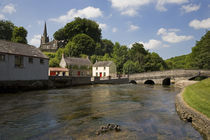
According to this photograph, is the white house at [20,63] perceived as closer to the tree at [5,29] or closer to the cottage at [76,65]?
the cottage at [76,65]

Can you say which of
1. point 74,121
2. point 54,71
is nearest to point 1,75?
point 74,121

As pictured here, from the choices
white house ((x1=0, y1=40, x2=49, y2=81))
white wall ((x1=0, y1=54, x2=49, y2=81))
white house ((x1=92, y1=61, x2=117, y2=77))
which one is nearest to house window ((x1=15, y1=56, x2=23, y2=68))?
white house ((x1=0, y1=40, x2=49, y2=81))

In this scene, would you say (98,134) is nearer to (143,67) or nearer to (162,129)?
(162,129)

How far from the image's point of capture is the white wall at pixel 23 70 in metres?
23.7

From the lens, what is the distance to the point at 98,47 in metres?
80.4

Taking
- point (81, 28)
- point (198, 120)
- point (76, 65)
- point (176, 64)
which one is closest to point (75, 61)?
point (76, 65)

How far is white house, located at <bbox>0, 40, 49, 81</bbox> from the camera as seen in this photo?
23.8 meters

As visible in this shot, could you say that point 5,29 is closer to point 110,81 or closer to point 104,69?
point 104,69

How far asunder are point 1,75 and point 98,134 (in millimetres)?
22430

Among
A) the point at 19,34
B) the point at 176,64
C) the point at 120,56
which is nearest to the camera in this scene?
the point at 19,34

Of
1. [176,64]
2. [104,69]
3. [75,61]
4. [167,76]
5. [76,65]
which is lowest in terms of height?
[167,76]

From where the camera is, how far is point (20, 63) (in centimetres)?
2634

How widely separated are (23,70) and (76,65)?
32.7 meters

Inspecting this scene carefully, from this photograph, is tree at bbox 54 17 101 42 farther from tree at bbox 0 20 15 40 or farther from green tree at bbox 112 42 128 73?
tree at bbox 0 20 15 40
